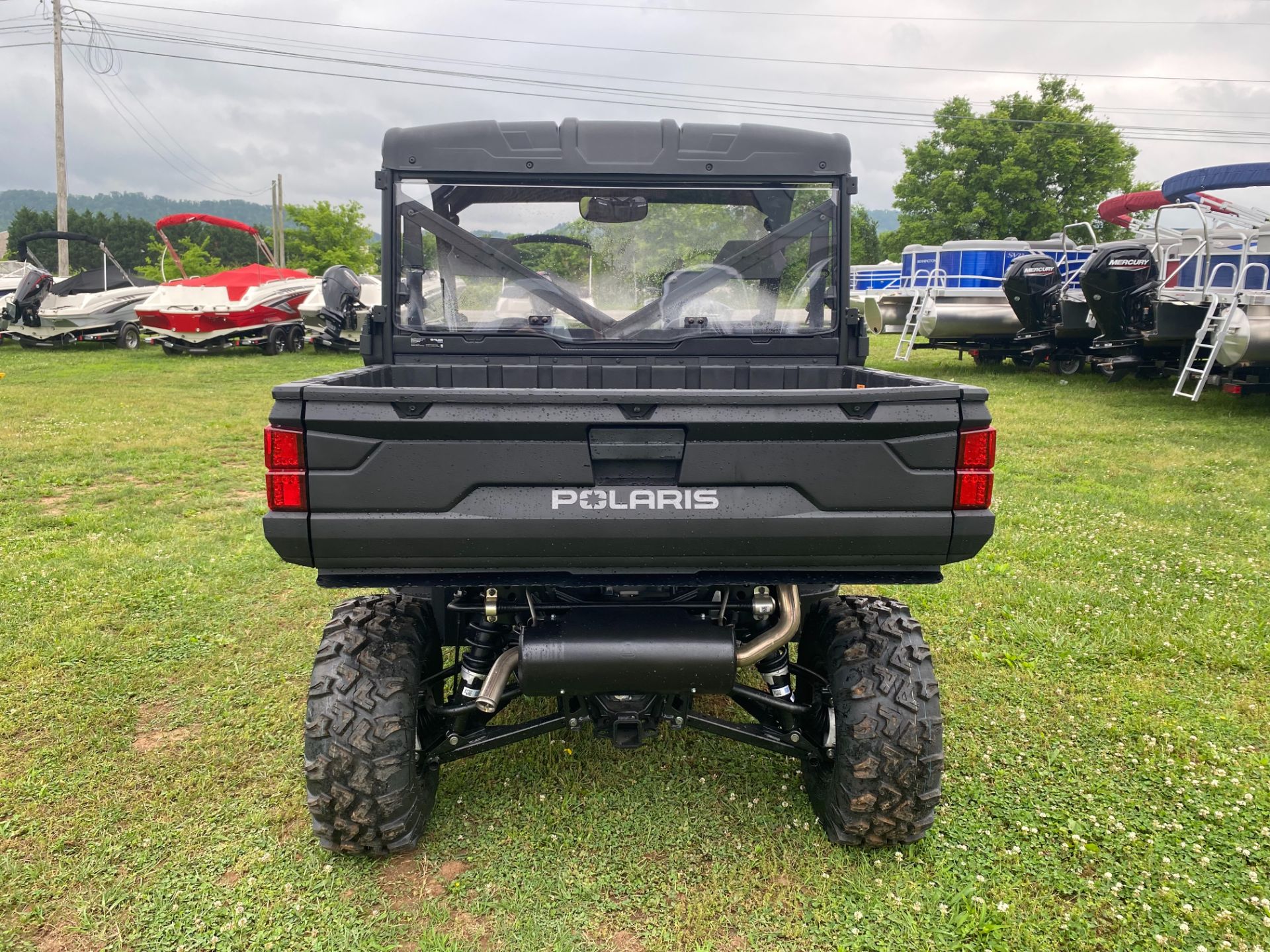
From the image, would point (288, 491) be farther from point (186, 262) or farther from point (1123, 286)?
point (186, 262)

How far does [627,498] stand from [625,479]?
6cm

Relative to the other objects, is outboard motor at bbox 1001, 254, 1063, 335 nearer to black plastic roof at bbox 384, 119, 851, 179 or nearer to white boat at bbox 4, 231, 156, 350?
black plastic roof at bbox 384, 119, 851, 179

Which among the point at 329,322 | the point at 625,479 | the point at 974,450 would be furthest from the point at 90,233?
the point at 974,450

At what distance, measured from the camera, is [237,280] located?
64.5 feet

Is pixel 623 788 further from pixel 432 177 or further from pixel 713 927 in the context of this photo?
pixel 432 177

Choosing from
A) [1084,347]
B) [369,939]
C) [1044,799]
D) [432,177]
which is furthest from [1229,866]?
[1084,347]

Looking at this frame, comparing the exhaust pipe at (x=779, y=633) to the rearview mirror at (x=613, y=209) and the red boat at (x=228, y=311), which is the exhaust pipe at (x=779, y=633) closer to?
the rearview mirror at (x=613, y=209)

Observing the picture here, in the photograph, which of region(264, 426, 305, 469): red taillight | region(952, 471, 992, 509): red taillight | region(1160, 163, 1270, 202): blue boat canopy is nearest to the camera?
region(264, 426, 305, 469): red taillight

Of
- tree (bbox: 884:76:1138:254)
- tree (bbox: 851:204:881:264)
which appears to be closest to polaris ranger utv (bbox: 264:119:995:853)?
tree (bbox: 884:76:1138:254)

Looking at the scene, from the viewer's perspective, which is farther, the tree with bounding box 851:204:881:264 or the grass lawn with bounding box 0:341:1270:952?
the tree with bounding box 851:204:881:264

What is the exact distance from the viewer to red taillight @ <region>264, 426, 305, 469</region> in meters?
2.28

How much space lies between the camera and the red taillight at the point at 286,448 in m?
2.28

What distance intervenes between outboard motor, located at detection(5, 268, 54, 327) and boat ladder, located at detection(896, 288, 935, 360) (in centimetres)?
1892

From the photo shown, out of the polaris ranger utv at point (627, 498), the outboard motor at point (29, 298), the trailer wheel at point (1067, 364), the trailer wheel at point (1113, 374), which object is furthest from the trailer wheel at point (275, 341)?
the polaris ranger utv at point (627, 498)
